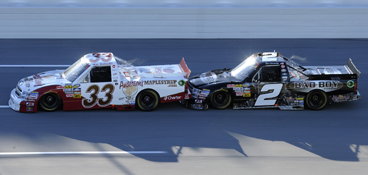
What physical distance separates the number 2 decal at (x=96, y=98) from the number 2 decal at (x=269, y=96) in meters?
3.43

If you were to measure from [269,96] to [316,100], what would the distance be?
3.93 feet

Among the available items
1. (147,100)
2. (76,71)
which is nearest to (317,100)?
(147,100)

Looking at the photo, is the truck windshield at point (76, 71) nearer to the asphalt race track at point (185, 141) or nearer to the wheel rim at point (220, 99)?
the asphalt race track at point (185, 141)

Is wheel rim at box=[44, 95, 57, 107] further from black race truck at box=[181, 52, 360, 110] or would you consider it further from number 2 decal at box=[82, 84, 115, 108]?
black race truck at box=[181, 52, 360, 110]

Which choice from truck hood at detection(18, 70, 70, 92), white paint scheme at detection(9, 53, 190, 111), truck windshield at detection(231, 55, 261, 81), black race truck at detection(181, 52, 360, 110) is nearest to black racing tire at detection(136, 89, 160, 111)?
white paint scheme at detection(9, 53, 190, 111)

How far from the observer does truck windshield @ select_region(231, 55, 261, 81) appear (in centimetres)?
1138

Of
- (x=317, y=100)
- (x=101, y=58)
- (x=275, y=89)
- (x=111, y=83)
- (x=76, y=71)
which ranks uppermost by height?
(x=101, y=58)

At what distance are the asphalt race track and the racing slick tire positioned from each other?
0.17 m

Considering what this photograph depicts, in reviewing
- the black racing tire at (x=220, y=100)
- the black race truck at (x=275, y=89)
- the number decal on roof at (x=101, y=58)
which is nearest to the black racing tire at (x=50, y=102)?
the number decal on roof at (x=101, y=58)

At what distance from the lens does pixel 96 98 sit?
10.9 meters

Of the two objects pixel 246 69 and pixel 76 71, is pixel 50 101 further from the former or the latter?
pixel 246 69

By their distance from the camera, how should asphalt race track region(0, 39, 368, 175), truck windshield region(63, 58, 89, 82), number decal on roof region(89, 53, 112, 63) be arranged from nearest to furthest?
asphalt race track region(0, 39, 368, 175), truck windshield region(63, 58, 89, 82), number decal on roof region(89, 53, 112, 63)

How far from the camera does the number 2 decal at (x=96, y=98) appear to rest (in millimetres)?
10859

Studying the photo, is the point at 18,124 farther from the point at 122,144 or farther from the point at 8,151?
the point at 122,144
